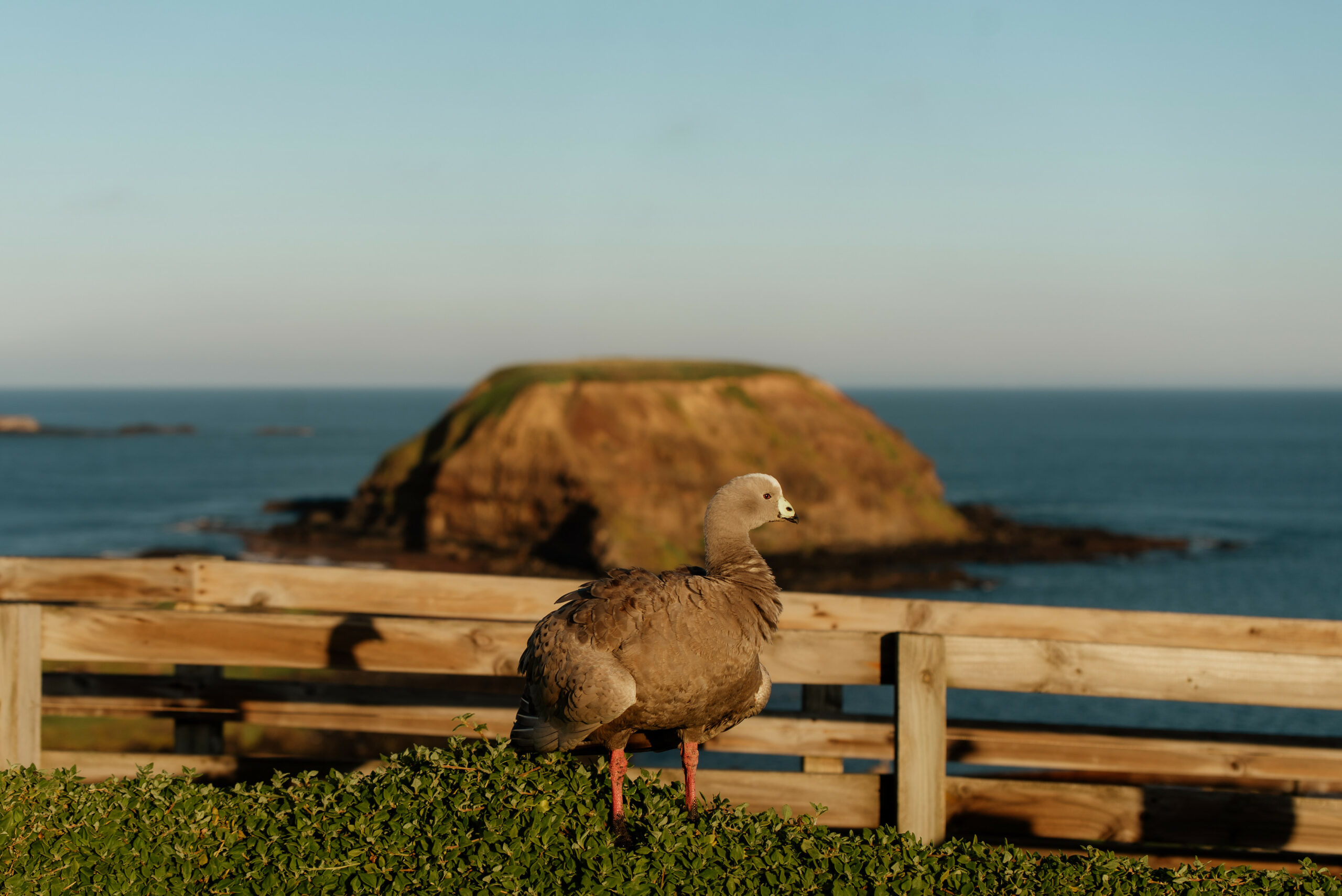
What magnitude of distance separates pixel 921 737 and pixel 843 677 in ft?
1.61

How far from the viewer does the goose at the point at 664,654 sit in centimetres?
394

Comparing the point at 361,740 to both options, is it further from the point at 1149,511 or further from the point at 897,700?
the point at 1149,511

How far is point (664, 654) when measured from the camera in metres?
3.94

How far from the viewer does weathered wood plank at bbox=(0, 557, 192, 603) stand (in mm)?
6262

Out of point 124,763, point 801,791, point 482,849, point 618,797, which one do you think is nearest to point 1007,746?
point 801,791

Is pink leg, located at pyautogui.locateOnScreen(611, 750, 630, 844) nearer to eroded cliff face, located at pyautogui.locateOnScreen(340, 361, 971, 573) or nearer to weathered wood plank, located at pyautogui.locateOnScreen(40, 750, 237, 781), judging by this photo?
weathered wood plank, located at pyautogui.locateOnScreen(40, 750, 237, 781)

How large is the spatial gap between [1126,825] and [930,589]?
32608 millimetres

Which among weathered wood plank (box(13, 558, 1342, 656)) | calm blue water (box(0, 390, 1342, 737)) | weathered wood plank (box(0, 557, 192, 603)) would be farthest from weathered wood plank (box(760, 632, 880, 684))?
calm blue water (box(0, 390, 1342, 737))

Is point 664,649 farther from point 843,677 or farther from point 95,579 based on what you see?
point 95,579

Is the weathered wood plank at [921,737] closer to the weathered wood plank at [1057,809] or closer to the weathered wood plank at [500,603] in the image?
the weathered wood plank at [1057,809]

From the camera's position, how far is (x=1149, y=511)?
6725 cm

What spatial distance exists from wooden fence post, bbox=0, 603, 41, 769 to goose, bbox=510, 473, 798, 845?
297cm

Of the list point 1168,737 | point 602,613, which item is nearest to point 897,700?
point 602,613

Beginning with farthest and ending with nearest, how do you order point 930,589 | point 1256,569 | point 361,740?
point 1256,569 → point 930,589 → point 361,740
